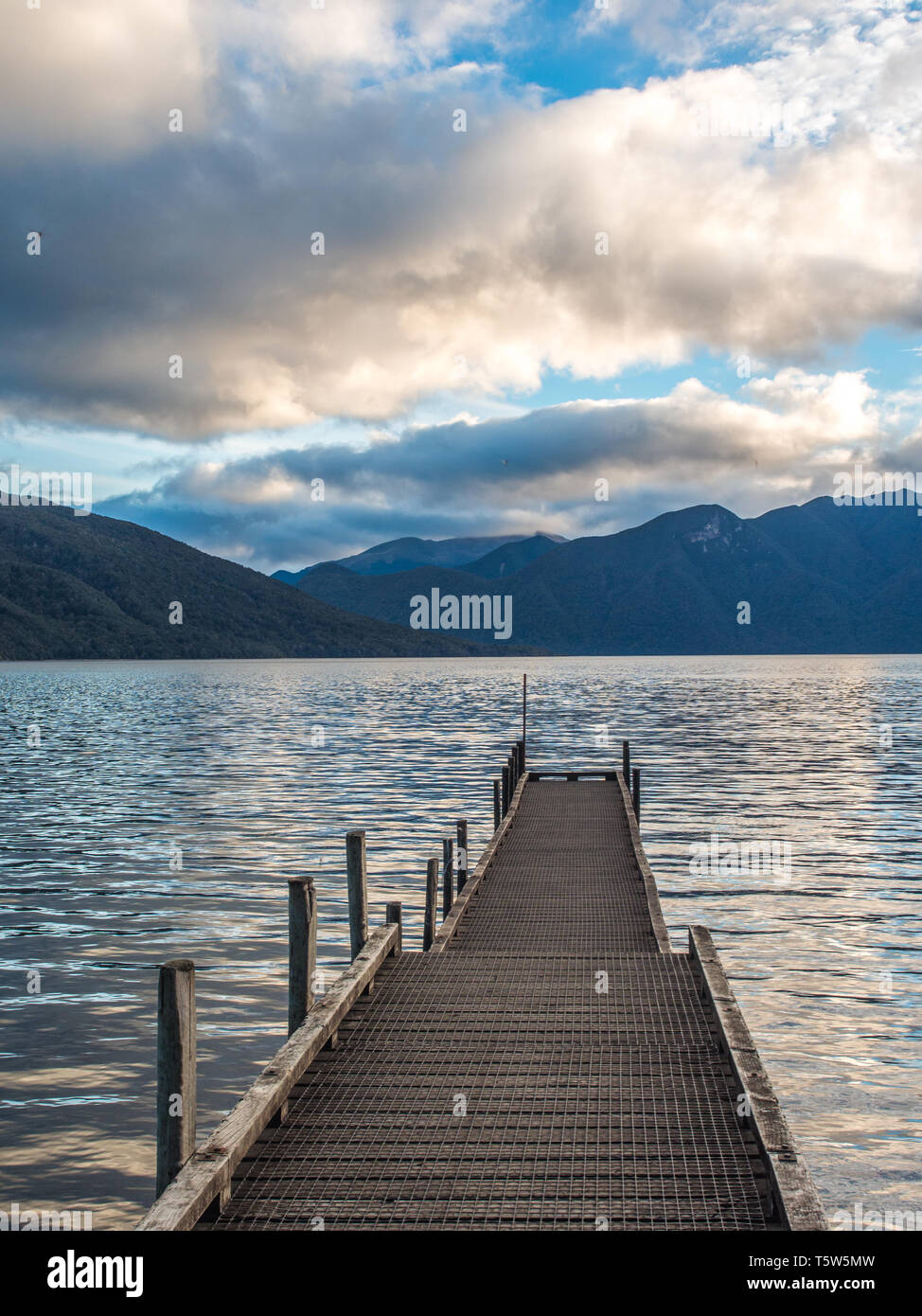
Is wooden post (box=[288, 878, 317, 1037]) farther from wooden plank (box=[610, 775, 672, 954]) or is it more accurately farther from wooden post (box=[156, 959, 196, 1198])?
wooden plank (box=[610, 775, 672, 954])

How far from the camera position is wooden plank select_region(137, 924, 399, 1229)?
7.53 metres

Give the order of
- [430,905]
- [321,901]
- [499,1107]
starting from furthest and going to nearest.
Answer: [321,901] → [430,905] → [499,1107]

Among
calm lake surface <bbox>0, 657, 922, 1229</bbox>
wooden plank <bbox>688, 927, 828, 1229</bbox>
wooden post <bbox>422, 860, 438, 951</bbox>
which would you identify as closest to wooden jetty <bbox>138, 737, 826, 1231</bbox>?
wooden plank <bbox>688, 927, 828, 1229</bbox>

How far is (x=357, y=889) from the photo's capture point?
1625 centimetres

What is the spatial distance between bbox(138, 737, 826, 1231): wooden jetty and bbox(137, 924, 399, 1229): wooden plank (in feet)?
0.07

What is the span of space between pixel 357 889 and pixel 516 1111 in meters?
6.86

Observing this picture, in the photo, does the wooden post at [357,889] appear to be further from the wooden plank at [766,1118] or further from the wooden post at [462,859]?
the wooden post at [462,859]

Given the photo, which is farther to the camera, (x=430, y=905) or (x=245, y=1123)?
(x=430, y=905)

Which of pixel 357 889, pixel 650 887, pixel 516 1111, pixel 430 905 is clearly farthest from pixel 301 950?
pixel 650 887

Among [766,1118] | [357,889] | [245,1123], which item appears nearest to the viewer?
[245,1123]

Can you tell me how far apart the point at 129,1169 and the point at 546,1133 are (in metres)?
4.60

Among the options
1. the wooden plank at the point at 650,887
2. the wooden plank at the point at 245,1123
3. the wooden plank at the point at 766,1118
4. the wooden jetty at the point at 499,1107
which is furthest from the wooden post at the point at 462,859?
the wooden plank at the point at 766,1118

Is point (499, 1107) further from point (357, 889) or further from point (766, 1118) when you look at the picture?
point (357, 889)

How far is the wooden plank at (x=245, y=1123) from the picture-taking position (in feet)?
24.7
